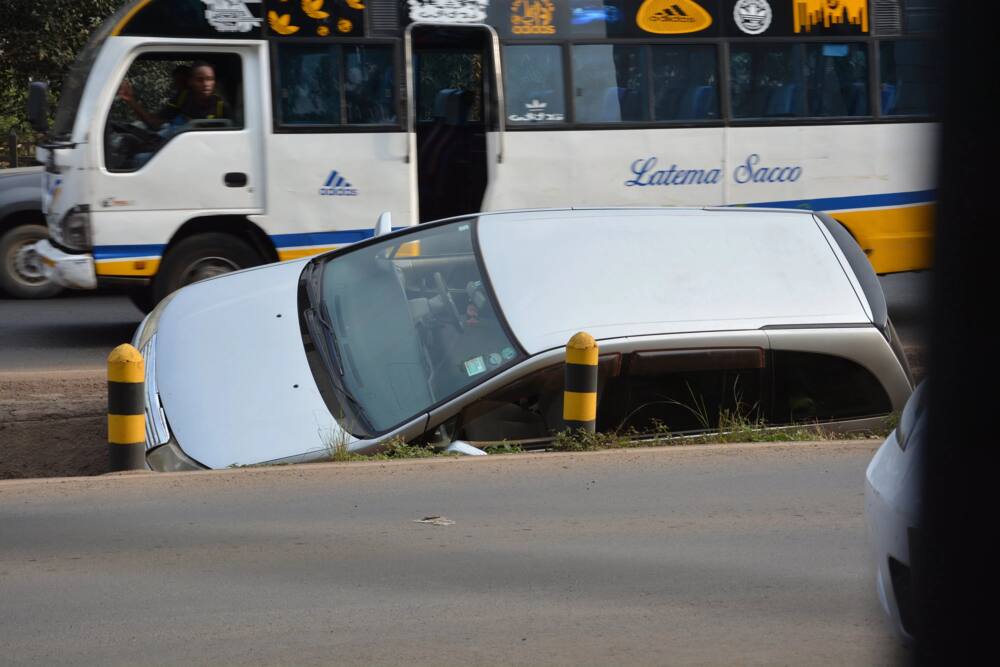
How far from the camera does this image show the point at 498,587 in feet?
14.3

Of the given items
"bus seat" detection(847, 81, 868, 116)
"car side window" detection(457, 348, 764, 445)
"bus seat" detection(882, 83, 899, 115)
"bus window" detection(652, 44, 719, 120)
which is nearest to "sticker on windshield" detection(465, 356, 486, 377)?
A: "car side window" detection(457, 348, 764, 445)

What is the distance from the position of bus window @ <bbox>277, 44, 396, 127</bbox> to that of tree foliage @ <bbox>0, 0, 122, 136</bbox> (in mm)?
9838

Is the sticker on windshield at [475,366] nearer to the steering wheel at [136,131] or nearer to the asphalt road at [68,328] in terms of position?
the asphalt road at [68,328]

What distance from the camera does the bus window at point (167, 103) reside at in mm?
10164

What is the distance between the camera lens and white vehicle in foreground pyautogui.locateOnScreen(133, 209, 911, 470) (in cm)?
571

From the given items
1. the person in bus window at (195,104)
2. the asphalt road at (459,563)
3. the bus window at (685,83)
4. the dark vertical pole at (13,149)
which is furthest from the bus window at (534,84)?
Result: the dark vertical pole at (13,149)

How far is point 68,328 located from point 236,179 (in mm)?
2152

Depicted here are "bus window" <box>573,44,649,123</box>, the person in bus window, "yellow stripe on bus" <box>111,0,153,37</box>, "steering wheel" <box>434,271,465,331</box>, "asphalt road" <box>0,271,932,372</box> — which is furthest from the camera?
"bus window" <box>573,44,649,123</box>

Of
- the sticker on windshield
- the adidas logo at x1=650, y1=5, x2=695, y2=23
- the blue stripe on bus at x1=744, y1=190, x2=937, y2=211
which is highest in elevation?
the adidas logo at x1=650, y1=5, x2=695, y2=23

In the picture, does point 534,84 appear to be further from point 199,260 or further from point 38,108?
point 38,108

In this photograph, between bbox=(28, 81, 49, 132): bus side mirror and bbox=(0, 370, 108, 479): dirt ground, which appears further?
bbox=(28, 81, 49, 132): bus side mirror

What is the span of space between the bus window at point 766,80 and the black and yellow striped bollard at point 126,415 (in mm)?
6939

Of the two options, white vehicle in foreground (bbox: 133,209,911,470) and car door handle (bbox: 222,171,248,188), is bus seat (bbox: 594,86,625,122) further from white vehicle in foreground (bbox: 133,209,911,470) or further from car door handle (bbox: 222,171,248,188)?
white vehicle in foreground (bbox: 133,209,911,470)

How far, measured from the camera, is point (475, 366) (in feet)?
18.8
